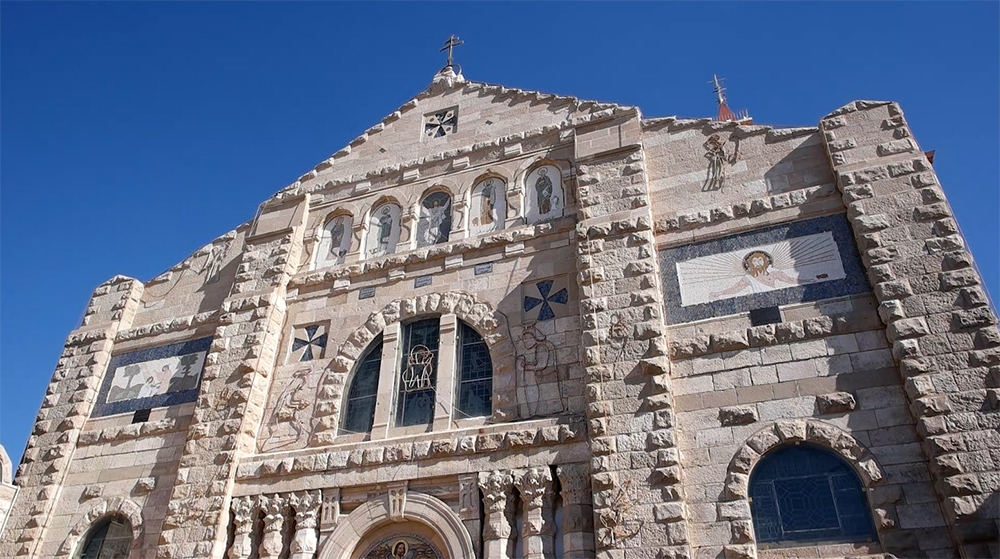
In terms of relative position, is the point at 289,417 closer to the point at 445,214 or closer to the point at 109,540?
the point at 109,540

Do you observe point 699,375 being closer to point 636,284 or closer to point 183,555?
point 636,284

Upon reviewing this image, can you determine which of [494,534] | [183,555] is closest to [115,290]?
[183,555]

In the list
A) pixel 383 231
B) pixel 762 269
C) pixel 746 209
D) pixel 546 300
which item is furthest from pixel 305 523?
pixel 746 209

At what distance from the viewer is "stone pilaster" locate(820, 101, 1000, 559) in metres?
8.25

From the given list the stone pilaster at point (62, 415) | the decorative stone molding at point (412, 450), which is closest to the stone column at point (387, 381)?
the decorative stone molding at point (412, 450)

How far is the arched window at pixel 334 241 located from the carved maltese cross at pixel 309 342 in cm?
167

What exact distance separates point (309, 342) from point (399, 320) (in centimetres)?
194

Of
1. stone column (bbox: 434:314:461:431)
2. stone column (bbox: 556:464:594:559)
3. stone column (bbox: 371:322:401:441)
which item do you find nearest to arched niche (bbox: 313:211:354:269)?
stone column (bbox: 371:322:401:441)

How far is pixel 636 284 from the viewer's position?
37.3 ft

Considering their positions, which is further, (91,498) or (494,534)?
(91,498)

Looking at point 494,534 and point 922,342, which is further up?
point 922,342

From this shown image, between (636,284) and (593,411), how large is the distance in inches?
88.5

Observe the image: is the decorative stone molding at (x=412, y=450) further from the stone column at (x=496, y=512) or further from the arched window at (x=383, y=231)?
the arched window at (x=383, y=231)

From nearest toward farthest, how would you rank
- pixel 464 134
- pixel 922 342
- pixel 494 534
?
pixel 922 342 < pixel 494 534 < pixel 464 134
